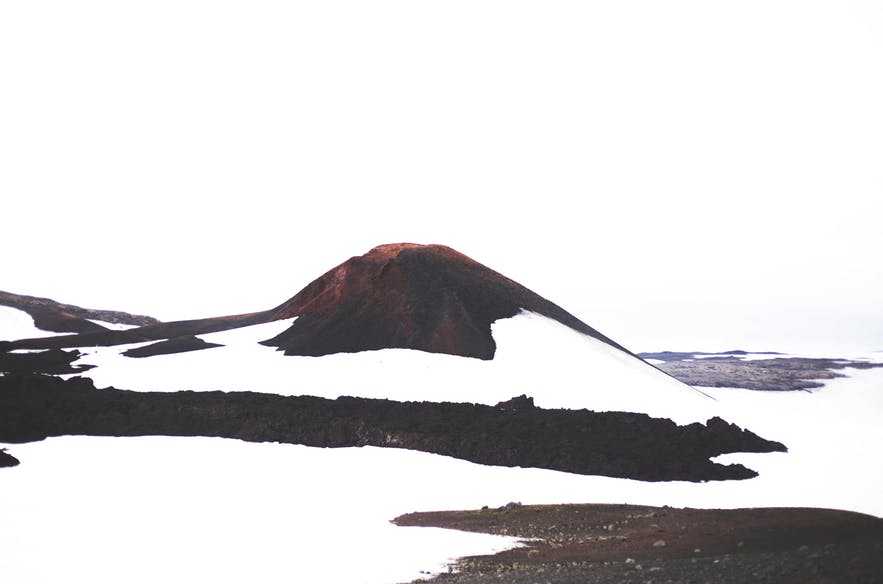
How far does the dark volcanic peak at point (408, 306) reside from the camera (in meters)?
49.1

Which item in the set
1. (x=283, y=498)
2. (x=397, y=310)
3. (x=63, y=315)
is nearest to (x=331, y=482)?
(x=283, y=498)

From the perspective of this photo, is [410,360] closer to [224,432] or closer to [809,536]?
[224,432]

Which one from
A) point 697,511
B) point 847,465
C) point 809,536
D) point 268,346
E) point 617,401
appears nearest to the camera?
point 809,536

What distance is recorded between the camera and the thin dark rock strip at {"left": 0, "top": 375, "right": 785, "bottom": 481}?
29734mm

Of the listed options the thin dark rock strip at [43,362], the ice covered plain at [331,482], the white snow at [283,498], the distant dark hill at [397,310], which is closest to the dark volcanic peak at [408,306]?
the distant dark hill at [397,310]

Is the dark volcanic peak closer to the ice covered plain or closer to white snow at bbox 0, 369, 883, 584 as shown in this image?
the ice covered plain

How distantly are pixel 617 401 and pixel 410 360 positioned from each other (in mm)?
13882

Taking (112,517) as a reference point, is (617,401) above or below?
above

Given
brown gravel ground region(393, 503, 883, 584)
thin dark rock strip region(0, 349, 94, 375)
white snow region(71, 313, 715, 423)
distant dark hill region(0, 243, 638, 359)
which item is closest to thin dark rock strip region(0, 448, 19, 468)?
white snow region(71, 313, 715, 423)

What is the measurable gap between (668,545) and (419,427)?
18.5 metres

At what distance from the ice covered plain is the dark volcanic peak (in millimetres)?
2042

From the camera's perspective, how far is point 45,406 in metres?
36.0

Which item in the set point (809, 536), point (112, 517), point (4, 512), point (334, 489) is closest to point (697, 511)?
point (809, 536)

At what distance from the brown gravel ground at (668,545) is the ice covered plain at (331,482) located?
1.70m
